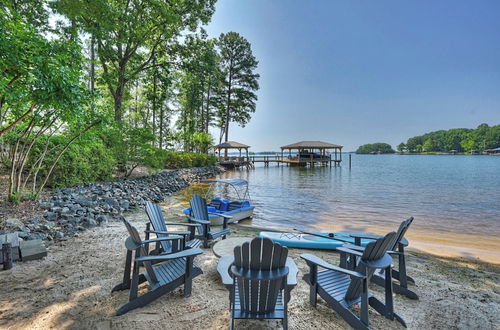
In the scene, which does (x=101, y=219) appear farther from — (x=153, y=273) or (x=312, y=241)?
(x=312, y=241)

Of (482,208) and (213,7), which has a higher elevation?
(213,7)

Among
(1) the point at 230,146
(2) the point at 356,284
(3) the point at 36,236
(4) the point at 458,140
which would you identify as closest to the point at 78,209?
(3) the point at 36,236

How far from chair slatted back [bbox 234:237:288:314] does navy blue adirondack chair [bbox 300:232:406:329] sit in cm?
46

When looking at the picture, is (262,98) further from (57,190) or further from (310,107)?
(57,190)

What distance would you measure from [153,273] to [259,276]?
1320 mm

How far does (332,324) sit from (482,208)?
38.8 feet

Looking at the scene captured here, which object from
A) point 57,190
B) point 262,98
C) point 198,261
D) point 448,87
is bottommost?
point 198,261

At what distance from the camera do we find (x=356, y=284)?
2.23m

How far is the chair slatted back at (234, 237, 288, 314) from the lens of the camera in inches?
70.9

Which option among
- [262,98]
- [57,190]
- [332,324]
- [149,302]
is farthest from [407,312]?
[262,98]

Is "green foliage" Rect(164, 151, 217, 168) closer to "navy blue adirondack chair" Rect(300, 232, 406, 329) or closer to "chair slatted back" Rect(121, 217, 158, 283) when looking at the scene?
"chair slatted back" Rect(121, 217, 158, 283)

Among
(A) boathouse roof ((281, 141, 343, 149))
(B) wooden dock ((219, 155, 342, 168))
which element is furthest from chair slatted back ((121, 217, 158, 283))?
(A) boathouse roof ((281, 141, 343, 149))

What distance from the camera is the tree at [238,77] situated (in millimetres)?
29688

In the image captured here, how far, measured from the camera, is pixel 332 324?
2234mm
